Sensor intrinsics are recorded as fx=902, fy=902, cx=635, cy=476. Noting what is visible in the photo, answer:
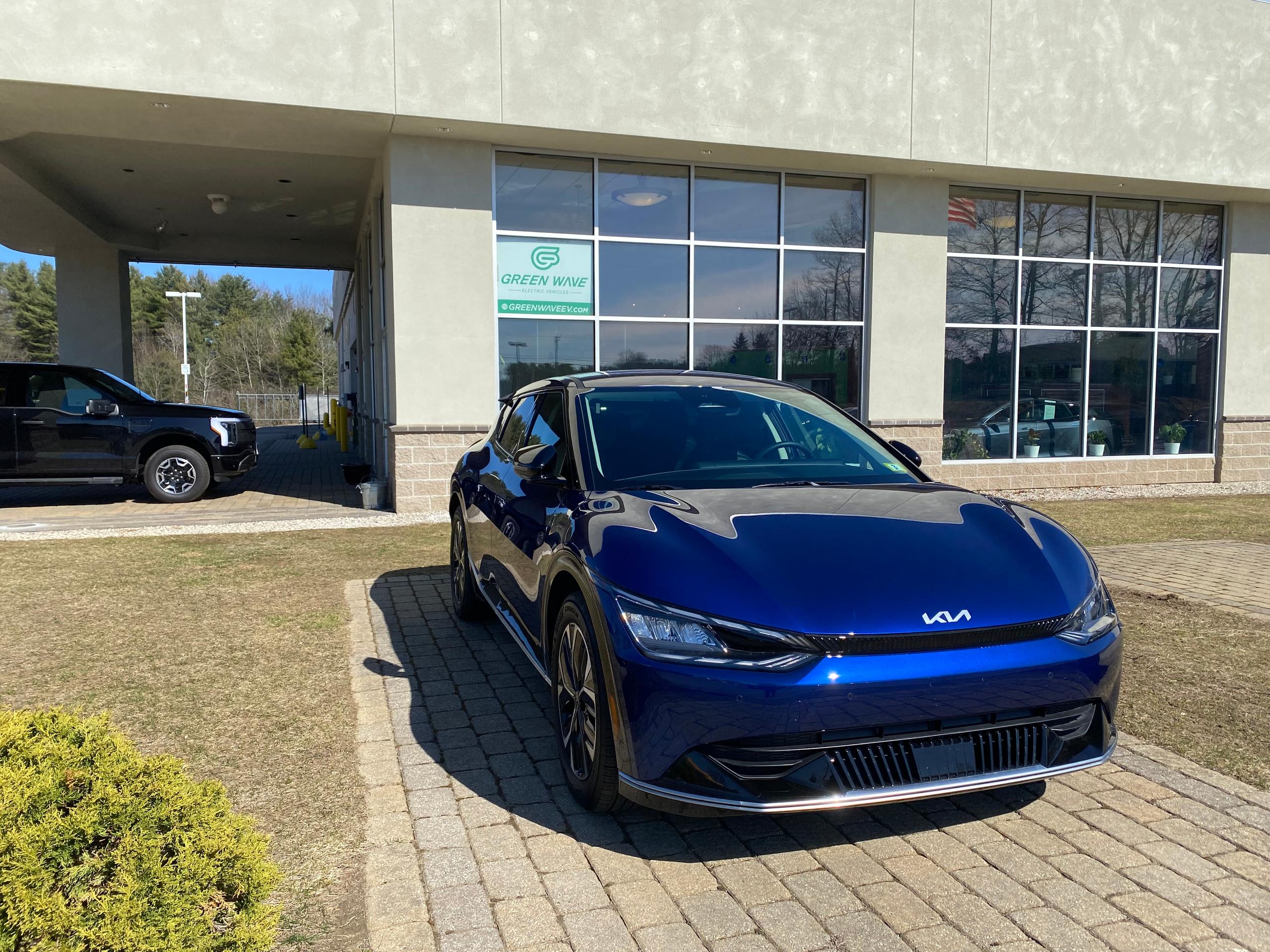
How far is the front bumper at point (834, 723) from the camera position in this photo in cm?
267

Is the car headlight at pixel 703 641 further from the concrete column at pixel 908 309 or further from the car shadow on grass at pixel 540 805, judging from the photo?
the concrete column at pixel 908 309

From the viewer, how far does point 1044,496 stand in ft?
43.5

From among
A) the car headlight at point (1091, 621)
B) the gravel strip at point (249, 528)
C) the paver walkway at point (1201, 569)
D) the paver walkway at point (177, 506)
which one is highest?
the car headlight at point (1091, 621)

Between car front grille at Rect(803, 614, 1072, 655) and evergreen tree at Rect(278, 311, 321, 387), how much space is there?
209 ft

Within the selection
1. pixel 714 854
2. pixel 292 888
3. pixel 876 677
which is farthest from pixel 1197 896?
pixel 292 888


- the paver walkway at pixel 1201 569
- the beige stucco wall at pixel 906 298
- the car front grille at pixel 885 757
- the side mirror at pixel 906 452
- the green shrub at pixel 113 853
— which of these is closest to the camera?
the green shrub at pixel 113 853

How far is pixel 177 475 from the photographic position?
12625 millimetres

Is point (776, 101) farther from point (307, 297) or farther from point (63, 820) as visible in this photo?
point (307, 297)

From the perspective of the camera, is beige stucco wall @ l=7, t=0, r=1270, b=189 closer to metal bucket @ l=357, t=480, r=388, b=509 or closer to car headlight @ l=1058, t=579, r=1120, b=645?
metal bucket @ l=357, t=480, r=388, b=509

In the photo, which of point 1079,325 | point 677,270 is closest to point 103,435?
point 677,270

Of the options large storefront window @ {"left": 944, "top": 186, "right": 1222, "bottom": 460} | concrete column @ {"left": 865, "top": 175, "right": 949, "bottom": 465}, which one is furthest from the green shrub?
large storefront window @ {"left": 944, "top": 186, "right": 1222, "bottom": 460}

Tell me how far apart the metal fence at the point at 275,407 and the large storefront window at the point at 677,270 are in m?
40.9

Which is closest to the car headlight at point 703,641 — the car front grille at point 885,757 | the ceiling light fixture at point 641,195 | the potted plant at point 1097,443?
the car front grille at point 885,757

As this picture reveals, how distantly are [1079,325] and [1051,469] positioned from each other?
2.37m
